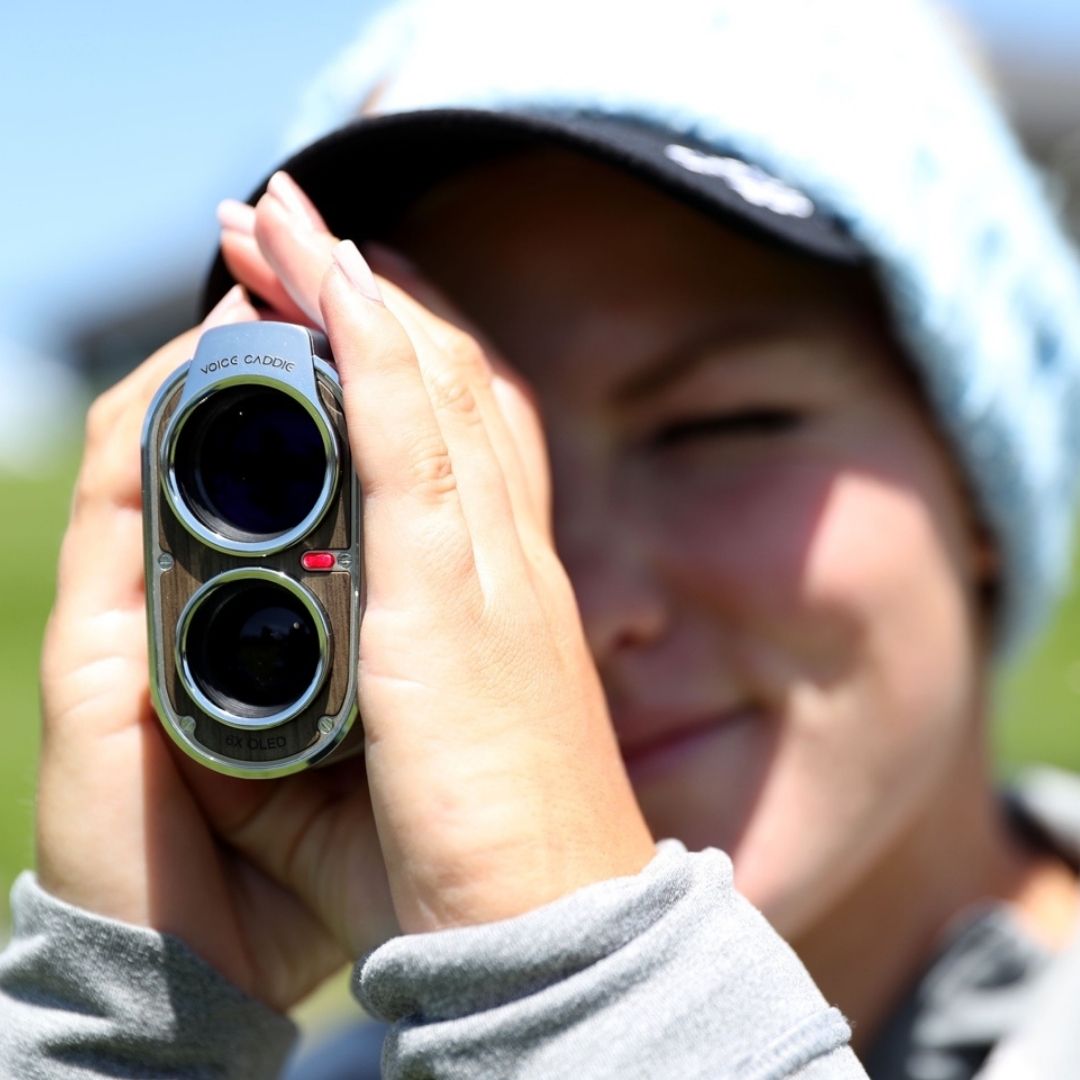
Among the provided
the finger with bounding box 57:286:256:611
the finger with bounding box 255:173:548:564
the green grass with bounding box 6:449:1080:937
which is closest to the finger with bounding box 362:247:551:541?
the finger with bounding box 255:173:548:564

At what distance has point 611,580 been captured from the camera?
962mm

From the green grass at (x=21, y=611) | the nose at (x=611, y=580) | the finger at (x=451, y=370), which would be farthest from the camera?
the green grass at (x=21, y=611)

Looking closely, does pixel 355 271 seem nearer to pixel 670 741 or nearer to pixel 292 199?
pixel 292 199

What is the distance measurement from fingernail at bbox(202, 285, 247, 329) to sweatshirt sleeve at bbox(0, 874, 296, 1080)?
0.34 metres

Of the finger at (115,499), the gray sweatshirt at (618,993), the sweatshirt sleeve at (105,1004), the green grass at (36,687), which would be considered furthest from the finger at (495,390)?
the green grass at (36,687)

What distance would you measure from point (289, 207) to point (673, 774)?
1.53 ft

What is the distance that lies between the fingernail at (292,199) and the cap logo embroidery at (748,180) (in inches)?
9.3

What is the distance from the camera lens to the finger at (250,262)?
81 centimetres

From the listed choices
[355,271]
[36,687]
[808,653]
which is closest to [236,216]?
[355,271]

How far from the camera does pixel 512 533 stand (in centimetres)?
73

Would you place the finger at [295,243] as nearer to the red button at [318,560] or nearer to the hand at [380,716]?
the hand at [380,716]

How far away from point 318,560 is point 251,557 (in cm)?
3

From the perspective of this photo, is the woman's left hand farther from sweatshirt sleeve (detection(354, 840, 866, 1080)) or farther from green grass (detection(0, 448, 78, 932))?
green grass (detection(0, 448, 78, 932))

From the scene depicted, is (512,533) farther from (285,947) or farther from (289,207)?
(285,947)
